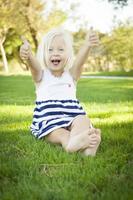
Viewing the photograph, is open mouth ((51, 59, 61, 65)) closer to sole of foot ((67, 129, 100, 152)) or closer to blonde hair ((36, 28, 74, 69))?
blonde hair ((36, 28, 74, 69))

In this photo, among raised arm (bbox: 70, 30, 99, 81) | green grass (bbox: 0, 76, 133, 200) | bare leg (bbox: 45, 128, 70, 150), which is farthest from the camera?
raised arm (bbox: 70, 30, 99, 81)

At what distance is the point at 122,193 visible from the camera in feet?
7.81

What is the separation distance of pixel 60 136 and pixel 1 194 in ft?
4.15

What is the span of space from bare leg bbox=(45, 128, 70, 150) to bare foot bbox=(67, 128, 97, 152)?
0.17 m

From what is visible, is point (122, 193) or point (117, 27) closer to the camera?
point (122, 193)

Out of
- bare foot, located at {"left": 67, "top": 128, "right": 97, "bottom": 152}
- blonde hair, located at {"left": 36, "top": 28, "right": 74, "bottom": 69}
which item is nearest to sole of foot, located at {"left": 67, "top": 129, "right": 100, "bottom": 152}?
bare foot, located at {"left": 67, "top": 128, "right": 97, "bottom": 152}

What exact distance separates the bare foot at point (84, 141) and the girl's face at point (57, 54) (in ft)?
2.97

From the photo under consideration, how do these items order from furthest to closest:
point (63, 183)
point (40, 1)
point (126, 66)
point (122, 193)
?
point (126, 66), point (40, 1), point (63, 183), point (122, 193)

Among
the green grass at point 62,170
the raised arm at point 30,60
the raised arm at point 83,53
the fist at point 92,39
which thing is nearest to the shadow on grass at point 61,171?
the green grass at point 62,170

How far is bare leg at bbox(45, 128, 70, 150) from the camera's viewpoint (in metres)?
3.58

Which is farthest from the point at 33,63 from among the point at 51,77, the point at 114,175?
the point at 114,175

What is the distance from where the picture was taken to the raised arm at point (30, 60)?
12.1 feet

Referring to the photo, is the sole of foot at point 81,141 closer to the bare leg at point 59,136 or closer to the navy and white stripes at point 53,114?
the bare leg at point 59,136

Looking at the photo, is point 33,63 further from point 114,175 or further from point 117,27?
point 117,27
